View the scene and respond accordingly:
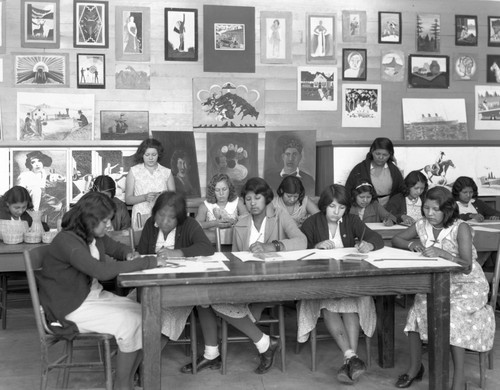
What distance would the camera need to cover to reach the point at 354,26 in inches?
288

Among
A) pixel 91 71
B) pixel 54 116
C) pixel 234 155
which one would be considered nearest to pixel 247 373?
pixel 234 155

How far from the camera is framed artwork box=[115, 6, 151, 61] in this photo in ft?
22.5

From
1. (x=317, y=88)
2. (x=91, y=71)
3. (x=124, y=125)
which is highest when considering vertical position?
(x=91, y=71)

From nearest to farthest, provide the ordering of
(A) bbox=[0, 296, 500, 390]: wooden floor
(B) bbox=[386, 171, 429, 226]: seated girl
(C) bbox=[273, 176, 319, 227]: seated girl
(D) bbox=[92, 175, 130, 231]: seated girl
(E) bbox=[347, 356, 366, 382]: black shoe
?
(E) bbox=[347, 356, 366, 382]: black shoe → (A) bbox=[0, 296, 500, 390]: wooden floor → (C) bbox=[273, 176, 319, 227]: seated girl → (D) bbox=[92, 175, 130, 231]: seated girl → (B) bbox=[386, 171, 429, 226]: seated girl

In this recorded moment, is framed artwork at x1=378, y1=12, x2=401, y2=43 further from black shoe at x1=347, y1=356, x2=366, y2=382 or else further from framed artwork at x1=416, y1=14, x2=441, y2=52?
black shoe at x1=347, y1=356, x2=366, y2=382

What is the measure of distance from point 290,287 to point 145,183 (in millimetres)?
3416

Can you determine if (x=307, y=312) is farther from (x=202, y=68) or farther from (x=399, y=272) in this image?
(x=202, y=68)

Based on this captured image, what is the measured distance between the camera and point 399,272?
333 centimetres

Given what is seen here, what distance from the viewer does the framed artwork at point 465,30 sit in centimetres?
755

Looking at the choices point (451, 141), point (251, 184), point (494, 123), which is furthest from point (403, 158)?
point (251, 184)

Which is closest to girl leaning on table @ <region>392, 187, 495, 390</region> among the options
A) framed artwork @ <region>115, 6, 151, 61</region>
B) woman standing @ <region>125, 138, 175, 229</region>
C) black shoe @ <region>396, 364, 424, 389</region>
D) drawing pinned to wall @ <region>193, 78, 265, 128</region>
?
black shoe @ <region>396, 364, 424, 389</region>

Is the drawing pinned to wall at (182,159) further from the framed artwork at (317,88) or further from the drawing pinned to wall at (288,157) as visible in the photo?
the framed artwork at (317,88)

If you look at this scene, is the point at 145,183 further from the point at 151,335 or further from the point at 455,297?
the point at 455,297

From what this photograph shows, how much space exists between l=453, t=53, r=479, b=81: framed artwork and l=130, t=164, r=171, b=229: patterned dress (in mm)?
3662
